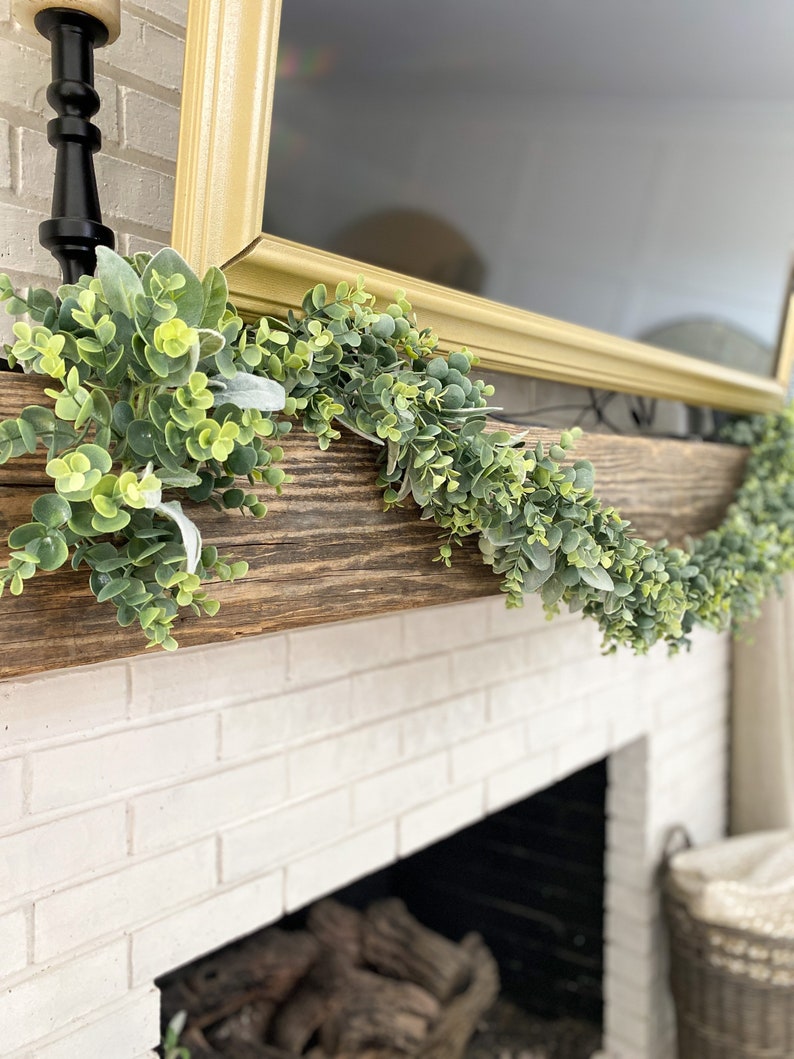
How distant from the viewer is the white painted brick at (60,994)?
0.75 metres

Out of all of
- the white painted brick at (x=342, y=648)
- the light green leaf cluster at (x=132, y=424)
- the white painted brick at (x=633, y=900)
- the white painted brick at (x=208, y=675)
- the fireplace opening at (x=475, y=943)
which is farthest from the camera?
the white painted brick at (x=633, y=900)

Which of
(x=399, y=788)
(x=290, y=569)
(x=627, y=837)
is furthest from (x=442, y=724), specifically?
(x=627, y=837)

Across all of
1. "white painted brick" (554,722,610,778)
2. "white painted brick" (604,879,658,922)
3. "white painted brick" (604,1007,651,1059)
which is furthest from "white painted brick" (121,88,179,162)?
"white painted brick" (604,1007,651,1059)

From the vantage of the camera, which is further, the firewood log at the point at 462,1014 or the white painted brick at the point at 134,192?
the firewood log at the point at 462,1014

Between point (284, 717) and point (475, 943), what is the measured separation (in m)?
0.98

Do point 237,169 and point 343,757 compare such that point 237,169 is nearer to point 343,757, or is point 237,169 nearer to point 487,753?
point 343,757

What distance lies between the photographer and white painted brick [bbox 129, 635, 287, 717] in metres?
0.84

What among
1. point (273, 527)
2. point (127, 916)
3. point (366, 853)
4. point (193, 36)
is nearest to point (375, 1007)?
point (366, 853)

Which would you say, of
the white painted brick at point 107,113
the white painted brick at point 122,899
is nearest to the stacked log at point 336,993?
the white painted brick at point 122,899

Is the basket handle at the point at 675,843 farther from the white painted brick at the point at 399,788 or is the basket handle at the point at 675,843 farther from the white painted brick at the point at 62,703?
the white painted brick at the point at 62,703

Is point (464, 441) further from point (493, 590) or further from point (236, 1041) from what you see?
point (236, 1041)

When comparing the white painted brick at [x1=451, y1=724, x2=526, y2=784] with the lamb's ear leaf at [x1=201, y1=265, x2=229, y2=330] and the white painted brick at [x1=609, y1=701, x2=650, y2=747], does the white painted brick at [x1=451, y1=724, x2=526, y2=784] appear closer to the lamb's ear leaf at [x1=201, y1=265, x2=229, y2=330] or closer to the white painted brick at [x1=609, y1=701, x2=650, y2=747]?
the white painted brick at [x1=609, y1=701, x2=650, y2=747]

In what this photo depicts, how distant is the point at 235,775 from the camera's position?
3.06ft

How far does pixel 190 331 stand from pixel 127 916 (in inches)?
24.7
